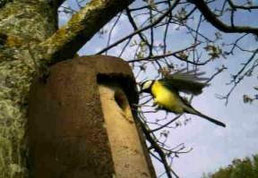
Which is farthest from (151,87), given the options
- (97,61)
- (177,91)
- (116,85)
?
(97,61)

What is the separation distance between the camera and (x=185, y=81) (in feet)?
8.65

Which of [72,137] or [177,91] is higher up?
[177,91]

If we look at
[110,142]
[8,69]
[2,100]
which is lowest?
[110,142]

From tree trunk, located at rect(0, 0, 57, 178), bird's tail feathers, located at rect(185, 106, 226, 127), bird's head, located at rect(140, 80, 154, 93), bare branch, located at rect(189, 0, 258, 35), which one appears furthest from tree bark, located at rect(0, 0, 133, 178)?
bare branch, located at rect(189, 0, 258, 35)

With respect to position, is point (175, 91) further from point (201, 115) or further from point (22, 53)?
point (22, 53)

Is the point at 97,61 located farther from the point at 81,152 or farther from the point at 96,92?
the point at 81,152

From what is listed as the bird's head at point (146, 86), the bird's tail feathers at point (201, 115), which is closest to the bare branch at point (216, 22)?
the bird's head at point (146, 86)

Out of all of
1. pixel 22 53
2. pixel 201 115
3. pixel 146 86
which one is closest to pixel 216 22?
pixel 146 86

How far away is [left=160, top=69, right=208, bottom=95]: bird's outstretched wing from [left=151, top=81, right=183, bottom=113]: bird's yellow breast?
3 centimetres

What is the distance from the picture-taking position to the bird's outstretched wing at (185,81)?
255 centimetres

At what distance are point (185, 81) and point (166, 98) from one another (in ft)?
0.50

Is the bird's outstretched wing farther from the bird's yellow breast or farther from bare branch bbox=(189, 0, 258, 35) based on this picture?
bare branch bbox=(189, 0, 258, 35)

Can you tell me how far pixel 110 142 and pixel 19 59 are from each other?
88 cm

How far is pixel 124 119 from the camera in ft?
7.71
